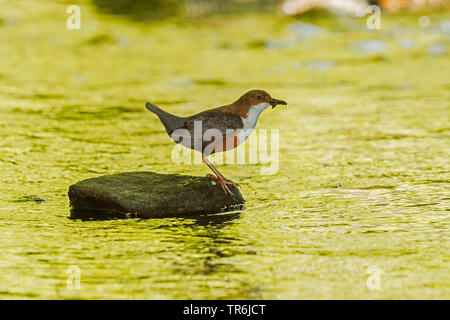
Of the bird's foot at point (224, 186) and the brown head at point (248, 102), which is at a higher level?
the brown head at point (248, 102)

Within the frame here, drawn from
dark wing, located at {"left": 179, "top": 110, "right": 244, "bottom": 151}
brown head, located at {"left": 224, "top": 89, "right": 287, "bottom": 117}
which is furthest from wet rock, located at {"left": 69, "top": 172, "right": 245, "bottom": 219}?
brown head, located at {"left": 224, "top": 89, "right": 287, "bottom": 117}

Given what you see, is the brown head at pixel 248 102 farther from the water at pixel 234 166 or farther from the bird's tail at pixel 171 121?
the water at pixel 234 166

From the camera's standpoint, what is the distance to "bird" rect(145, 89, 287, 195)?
20.9ft

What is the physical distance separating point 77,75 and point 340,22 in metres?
6.66

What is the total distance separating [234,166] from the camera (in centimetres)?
813

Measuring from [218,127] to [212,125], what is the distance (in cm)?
5

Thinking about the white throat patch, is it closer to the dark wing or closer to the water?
the dark wing

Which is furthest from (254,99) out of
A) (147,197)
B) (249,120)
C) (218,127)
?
(147,197)

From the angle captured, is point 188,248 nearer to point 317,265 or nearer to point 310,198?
point 317,265

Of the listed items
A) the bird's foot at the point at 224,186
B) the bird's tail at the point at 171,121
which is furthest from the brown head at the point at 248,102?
the bird's foot at the point at 224,186

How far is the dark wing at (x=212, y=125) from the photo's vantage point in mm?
6352
